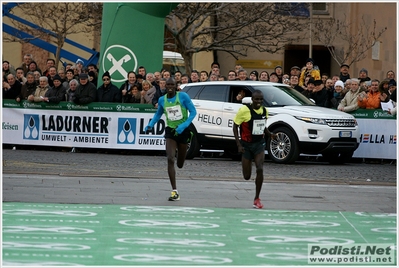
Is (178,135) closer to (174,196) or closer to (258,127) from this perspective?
(174,196)

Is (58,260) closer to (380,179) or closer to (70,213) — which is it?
(70,213)

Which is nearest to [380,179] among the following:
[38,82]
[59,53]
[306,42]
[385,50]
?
[38,82]

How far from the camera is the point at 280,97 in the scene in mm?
20469

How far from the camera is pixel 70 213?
39.1 feet

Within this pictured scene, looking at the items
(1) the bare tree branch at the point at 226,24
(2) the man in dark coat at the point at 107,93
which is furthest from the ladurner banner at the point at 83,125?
(1) the bare tree branch at the point at 226,24

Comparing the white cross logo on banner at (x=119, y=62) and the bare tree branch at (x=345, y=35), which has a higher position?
the bare tree branch at (x=345, y=35)

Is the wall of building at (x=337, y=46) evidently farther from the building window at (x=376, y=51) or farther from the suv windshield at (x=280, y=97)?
the suv windshield at (x=280, y=97)

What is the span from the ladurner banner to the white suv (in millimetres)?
1321

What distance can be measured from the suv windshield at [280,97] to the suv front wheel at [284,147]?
25.8 inches

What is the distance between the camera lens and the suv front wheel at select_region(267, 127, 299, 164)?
19797 mm

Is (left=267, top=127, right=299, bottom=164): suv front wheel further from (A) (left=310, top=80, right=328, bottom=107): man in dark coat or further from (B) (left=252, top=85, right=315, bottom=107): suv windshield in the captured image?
(A) (left=310, top=80, right=328, bottom=107): man in dark coat

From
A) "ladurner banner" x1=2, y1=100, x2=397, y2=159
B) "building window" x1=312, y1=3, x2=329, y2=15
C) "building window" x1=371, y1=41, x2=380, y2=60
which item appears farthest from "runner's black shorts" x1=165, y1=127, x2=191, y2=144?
"building window" x1=312, y1=3, x2=329, y2=15

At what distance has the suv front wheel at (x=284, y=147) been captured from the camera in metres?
19.8

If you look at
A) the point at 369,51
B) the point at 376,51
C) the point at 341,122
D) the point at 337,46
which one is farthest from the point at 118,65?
the point at 337,46
